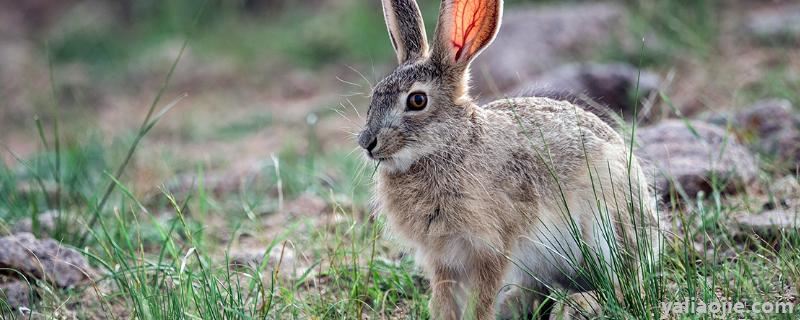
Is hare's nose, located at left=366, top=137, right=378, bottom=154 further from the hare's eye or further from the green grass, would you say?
the green grass

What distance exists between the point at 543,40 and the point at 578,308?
578 centimetres

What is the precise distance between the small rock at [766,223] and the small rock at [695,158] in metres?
0.22

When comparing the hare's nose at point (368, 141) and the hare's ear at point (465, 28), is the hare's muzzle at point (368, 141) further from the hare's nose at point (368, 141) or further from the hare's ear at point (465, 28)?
the hare's ear at point (465, 28)

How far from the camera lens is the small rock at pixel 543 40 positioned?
832 centimetres

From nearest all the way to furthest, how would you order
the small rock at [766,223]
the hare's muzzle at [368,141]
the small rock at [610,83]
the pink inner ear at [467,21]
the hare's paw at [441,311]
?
1. the hare's muzzle at [368,141]
2. the hare's paw at [441,311]
3. the pink inner ear at [467,21]
4. the small rock at [766,223]
5. the small rock at [610,83]

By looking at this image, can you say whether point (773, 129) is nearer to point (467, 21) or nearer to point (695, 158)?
point (695, 158)

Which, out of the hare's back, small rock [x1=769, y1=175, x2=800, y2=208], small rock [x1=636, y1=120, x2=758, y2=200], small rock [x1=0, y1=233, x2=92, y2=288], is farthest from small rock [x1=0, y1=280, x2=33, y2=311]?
small rock [x1=769, y1=175, x2=800, y2=208]

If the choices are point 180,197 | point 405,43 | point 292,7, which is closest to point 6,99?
point 292,7

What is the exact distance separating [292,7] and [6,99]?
375cm

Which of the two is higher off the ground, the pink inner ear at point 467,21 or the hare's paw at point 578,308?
the pink inner ear at point 467,21

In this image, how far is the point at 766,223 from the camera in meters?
3.85

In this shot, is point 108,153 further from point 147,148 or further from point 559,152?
point 559,152

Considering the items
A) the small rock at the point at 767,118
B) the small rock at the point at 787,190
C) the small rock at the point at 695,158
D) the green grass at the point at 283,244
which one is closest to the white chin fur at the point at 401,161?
the green grass at the point at 283,244

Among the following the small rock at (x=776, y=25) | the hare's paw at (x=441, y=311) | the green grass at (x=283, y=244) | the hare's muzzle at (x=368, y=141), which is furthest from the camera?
the small rock at (x=776, y=25)
